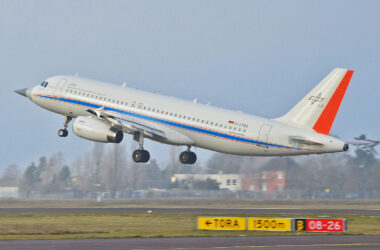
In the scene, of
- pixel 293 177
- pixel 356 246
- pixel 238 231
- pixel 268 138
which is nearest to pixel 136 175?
pixel 293 177

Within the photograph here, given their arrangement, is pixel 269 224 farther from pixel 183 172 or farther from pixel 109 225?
pixel 183 172

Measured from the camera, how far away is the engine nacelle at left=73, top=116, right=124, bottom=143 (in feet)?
220

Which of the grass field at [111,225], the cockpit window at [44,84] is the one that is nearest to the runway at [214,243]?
the grass field at [111,225]

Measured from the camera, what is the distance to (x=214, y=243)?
4172cm

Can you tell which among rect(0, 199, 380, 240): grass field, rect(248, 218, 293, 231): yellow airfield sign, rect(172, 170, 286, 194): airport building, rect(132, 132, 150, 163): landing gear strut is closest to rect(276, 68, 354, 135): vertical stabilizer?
rect(0, 199, 380, 240): grass field

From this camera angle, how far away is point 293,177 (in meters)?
99.9

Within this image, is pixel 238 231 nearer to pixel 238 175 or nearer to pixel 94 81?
pixel 94 81

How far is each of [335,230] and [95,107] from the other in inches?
1141

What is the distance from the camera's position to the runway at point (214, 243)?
1554 inches

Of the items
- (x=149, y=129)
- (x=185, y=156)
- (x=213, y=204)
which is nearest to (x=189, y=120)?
(x=149, y=129)

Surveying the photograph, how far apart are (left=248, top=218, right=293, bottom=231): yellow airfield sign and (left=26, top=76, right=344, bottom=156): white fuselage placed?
1311 cm

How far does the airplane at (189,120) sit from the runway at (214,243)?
17.0m

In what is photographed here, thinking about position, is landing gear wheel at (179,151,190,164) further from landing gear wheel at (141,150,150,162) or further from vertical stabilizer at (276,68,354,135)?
vertical stabilizer at (276,68,354,135)

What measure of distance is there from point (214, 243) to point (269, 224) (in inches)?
304
